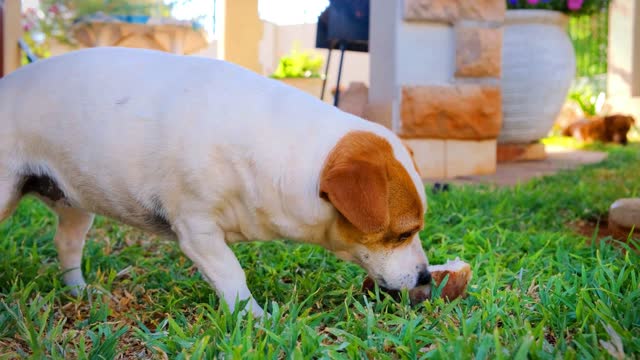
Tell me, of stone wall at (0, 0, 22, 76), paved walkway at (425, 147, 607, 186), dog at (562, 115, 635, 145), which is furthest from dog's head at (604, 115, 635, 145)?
stone wall at (0, 0, 22, 76)

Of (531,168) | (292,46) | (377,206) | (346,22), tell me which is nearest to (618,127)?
(531,168)

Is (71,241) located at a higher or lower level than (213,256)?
lower

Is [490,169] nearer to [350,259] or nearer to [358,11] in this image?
[358,11]

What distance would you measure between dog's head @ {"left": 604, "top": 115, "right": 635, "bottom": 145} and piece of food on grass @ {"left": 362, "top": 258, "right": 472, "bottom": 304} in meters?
7.70

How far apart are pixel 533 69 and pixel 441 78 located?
151 cm

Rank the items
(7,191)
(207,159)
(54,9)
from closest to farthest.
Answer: (207,159) < (7,191) < (54,9)

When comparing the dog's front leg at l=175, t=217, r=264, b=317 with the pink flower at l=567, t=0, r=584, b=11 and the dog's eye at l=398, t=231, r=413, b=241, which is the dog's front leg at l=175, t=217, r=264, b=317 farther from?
the pink flower at l=567, t=0, r=584, b=11

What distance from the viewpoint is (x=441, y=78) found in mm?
5516

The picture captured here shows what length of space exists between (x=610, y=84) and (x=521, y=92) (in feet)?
20.4

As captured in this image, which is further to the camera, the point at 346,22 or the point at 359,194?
the point at 346,22

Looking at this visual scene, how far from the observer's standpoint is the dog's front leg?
2.14m

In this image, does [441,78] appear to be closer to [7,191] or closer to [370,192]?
[370,192]

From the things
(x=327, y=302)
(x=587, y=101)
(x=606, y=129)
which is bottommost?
(x=606, y=129)

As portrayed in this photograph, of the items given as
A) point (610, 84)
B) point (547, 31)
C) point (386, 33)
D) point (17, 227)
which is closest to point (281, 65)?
point (610, 84)
